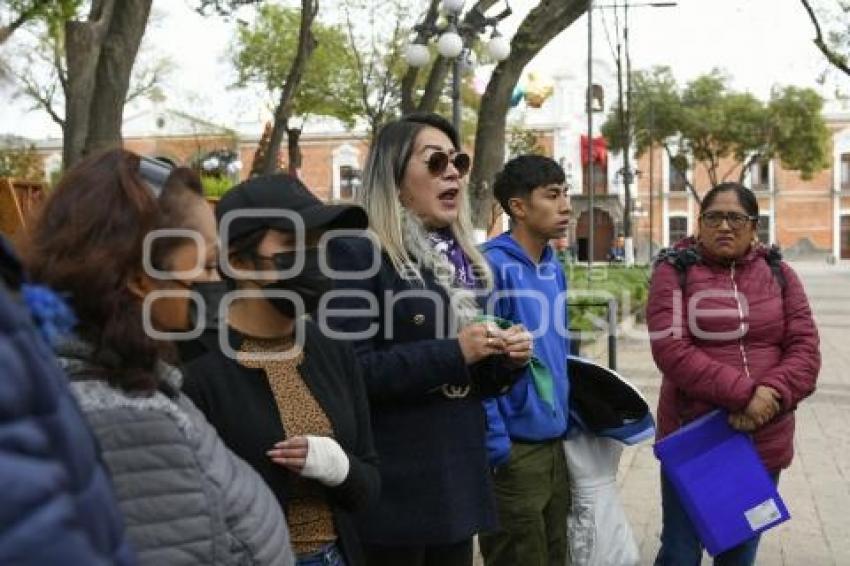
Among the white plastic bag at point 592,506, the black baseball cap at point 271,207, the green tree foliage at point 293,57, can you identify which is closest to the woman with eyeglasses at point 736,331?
the white plastic bag at point 592,506

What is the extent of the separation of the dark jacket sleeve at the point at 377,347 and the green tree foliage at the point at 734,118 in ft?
140

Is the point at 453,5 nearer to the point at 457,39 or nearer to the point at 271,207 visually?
the point at 457,39

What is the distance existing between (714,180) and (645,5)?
83.5 feet

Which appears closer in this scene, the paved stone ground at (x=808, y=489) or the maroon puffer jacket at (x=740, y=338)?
the maroon puffer jacket at (x=740, y=338)

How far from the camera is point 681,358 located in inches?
159

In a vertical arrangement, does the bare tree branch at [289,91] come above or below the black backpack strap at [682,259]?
above

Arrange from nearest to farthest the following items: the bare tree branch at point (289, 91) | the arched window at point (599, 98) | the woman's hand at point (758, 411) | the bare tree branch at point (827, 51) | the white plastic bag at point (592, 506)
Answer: the white plastic bag at point (592, 506)
the woman's hand at point (758, 411)
the bare tree branch at point (289, 91)
the bare tree branch at point (827, 51)
the arched window at point (599, 98)

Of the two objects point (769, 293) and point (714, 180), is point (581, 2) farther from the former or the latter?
point (714, 180)

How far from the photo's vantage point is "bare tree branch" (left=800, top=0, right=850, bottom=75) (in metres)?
19.1

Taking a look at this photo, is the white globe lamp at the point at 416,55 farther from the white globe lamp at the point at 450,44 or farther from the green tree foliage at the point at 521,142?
the green tree foliage at the point at 521,142

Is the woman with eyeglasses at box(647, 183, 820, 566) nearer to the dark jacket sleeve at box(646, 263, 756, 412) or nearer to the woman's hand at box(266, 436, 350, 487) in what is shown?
the dark jacket sleeve at box(646, 263, 756, 412)

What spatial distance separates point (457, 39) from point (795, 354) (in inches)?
347

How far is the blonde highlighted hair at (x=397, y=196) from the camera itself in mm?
3010

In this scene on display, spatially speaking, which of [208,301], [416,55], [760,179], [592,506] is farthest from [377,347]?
[760,179]
